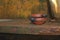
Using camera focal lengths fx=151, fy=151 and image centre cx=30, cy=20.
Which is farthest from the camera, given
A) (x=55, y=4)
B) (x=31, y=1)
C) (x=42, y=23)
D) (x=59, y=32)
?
(x=31, y=1)

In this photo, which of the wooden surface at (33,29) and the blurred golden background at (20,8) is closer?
the wooden surface at (33,29)

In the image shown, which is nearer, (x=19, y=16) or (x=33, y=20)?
(x=33, y=20)

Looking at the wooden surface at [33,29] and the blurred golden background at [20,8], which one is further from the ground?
the blurred golden background at [20,8]

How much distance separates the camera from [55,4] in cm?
125

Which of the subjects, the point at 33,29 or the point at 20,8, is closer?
the point at 33,29

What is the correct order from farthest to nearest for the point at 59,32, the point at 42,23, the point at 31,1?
the point at 31,1, the point at 42,23, the point at 59,32

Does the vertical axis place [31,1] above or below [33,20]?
above

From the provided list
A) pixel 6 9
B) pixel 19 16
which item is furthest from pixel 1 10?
pixel 19 16

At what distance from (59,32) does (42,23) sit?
0.49 ft

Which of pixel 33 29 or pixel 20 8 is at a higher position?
pixel 20 8

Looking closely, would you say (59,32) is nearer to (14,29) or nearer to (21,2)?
(14,29)

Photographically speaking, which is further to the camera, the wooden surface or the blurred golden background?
the blurred golden background

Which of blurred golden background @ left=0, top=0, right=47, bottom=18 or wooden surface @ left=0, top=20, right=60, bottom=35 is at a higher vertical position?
blurred golden background @ left=0, top=0, right=47, bottom=18

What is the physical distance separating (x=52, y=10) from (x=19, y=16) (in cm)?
32
